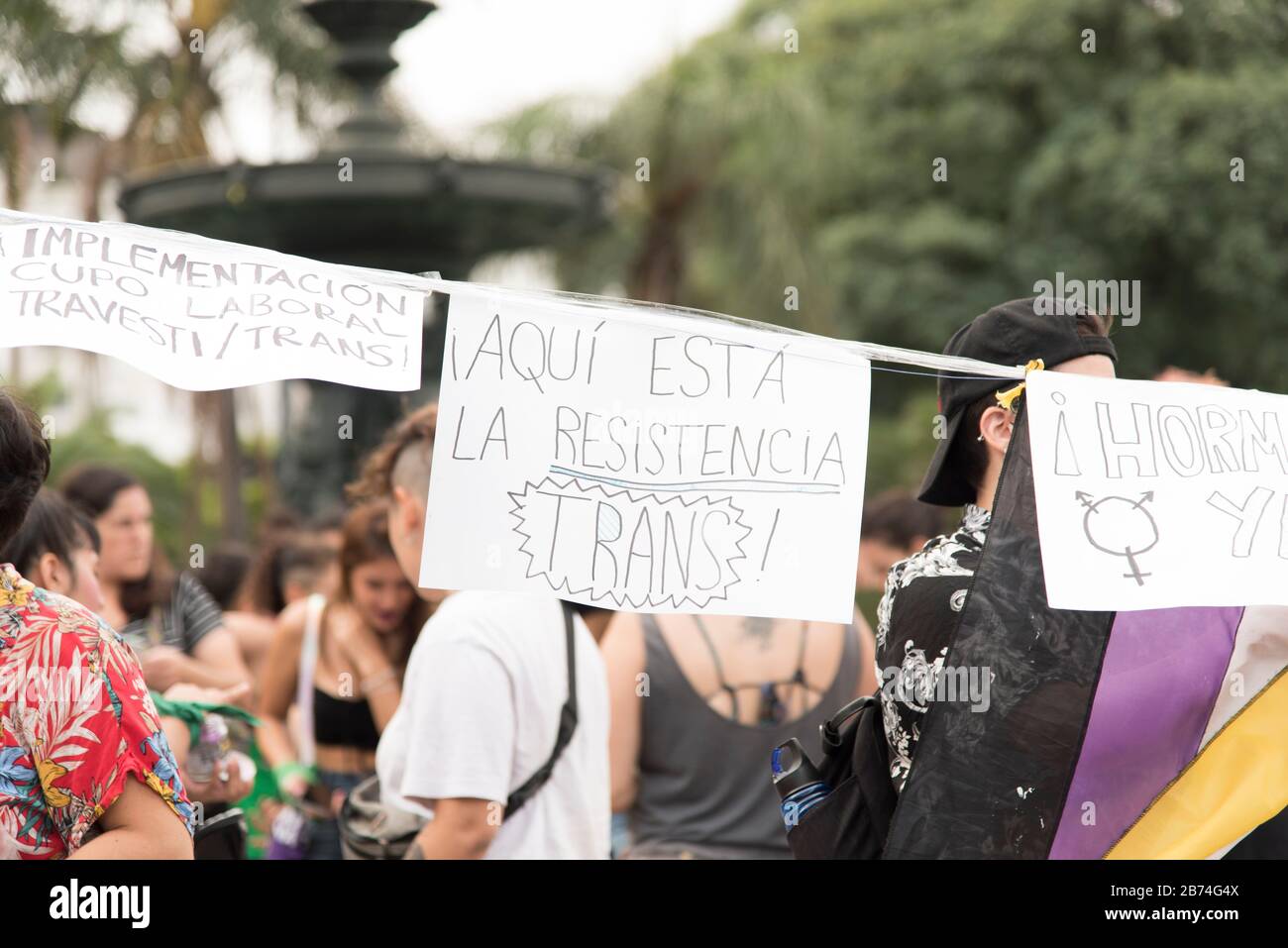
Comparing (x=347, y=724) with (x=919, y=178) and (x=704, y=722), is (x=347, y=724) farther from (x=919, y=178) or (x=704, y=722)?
(x=919, y=178)

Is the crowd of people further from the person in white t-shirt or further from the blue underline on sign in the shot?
the blue underline on sign

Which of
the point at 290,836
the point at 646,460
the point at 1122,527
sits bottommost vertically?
the point at 290,836

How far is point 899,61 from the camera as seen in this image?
1895 centimetres

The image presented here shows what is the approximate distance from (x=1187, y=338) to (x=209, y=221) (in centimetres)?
971

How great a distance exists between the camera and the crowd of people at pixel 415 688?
2234mm

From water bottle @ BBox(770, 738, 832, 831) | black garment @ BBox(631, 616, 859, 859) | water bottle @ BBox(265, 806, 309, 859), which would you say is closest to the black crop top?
water bottle @ BBox(265, 806, 309, 859)

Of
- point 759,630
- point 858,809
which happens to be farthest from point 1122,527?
point 759,630

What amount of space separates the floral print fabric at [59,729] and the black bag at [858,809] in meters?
1.11

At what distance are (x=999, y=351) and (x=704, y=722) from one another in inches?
56.9

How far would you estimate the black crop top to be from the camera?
14.8ft

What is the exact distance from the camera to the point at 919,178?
18.9 meters

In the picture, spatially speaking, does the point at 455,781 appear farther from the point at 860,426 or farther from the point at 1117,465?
the point at 1117,465
